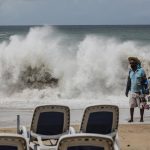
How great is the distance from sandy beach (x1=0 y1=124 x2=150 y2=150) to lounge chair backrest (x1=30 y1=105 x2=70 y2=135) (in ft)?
6.79

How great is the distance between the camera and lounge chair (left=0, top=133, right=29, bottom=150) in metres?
5.19

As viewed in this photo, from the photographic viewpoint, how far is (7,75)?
79.0 feet

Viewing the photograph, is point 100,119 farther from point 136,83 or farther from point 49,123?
point 136,83

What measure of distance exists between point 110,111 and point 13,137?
→ 7.97ft

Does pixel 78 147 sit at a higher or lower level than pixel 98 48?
lower

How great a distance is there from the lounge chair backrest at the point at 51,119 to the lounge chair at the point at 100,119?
29 cm

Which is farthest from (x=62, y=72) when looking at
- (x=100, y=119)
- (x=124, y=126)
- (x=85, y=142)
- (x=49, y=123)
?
(x=85, y=142)

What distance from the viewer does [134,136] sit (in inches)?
398

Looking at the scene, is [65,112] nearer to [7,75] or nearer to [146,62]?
[7,75]

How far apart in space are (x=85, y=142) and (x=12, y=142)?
2.48ft

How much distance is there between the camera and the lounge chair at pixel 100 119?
7301 millimetres

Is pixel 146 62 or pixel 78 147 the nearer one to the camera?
pixel 78 147

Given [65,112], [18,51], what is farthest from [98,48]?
[65,112]

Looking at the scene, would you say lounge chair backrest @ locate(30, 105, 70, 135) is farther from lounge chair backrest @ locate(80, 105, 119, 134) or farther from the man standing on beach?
the man standing on beach
